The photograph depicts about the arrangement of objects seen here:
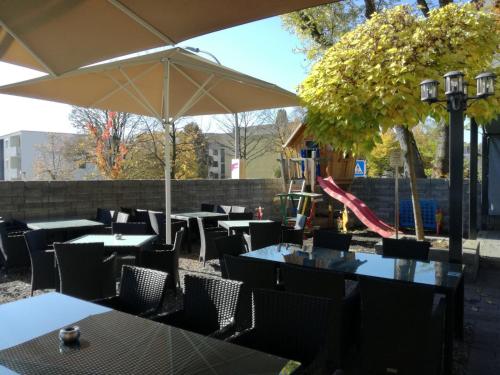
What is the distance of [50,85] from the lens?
21.2 feet

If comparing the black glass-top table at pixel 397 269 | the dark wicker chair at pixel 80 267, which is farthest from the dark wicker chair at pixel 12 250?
the black glass-top table at pixel 397 269

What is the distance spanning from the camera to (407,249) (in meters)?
4.70

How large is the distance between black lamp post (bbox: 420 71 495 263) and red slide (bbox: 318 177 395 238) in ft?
15.2

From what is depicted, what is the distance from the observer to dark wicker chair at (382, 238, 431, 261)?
15.0ft

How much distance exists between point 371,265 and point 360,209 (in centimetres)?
682

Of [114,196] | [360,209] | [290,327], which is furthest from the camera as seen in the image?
[360,209]

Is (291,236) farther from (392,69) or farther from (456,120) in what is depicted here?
(392,69)

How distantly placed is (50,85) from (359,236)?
8.11 metres

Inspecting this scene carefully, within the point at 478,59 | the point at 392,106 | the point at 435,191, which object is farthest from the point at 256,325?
the point at 435,191

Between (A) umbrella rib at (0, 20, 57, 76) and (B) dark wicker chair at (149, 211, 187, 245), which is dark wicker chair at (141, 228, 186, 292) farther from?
(A) umbrella rib at (0, 20, 57, 76)

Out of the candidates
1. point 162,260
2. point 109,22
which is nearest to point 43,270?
point 162,260

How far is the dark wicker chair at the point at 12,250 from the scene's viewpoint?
6047mm

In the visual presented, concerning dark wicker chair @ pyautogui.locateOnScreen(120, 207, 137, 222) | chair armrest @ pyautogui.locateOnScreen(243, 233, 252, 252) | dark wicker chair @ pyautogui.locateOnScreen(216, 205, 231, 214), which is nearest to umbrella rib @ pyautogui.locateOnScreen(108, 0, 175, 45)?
chair armrest @ pyautogui.locateOnScreen(243, 233, 252, 252)

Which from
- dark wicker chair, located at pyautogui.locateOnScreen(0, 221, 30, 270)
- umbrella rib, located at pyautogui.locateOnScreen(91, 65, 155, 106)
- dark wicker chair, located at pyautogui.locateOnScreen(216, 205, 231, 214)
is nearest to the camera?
dark wicker chair, located at pyautogui.locateOnScreen(0, 221, 30, 270)
